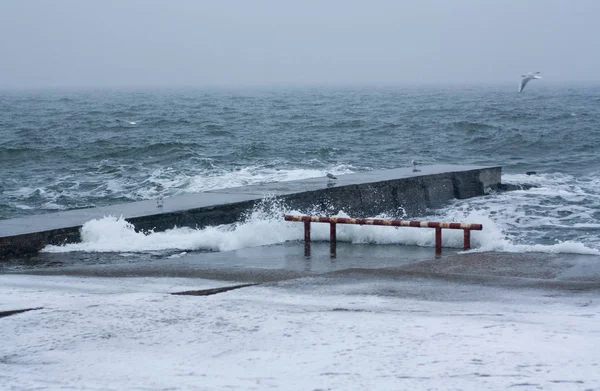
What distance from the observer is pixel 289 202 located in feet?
44.9

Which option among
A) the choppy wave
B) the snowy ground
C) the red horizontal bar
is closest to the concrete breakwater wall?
the choppy wave

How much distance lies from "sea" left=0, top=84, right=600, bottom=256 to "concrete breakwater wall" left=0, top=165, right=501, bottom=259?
0.75ft

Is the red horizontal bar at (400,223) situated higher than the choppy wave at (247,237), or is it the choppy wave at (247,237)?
the red horizontal bar at (400,223)

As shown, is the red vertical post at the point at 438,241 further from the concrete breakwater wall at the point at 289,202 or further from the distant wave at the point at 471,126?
the distant wave at the point at 471,126

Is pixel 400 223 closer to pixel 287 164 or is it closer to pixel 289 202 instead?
pixel 289 202

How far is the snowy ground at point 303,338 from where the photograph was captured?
520 centimetres

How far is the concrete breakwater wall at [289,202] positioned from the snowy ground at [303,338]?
285 cm

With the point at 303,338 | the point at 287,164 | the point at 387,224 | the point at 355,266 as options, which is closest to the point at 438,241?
the point at 387,224

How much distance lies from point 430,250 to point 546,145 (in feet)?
67.3

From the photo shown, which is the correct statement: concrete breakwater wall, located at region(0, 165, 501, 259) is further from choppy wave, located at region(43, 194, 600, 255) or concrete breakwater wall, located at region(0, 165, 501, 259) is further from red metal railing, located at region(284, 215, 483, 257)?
red metal railing, located at region(284, 215, 483, 257)

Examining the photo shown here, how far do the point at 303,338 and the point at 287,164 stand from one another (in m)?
18.8

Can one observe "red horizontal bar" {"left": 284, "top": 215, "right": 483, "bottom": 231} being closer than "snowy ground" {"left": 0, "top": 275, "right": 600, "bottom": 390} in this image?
No

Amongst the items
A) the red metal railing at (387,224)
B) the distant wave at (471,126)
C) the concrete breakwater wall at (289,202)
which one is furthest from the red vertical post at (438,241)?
the distant wave at (471,126)

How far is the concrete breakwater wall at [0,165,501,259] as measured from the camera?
11016 mm
